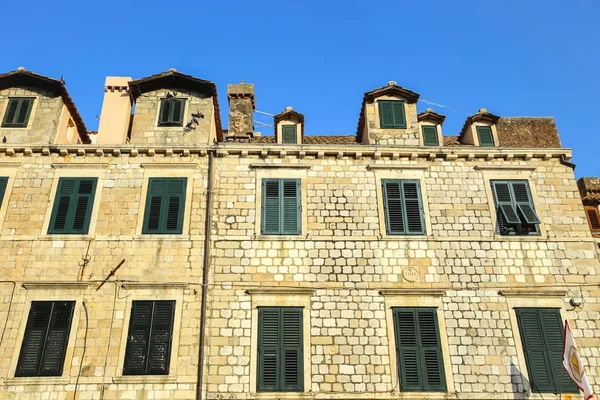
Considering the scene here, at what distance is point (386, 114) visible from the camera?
16.2m

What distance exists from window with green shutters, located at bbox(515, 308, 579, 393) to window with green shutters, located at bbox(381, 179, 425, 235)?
10.8ft

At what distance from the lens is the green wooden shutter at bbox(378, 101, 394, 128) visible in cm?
1602

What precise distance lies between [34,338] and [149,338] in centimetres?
272

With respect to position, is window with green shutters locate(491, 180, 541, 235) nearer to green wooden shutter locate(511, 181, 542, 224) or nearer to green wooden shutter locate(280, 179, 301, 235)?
green wooden shutter locate(511, 181, 542, 224)

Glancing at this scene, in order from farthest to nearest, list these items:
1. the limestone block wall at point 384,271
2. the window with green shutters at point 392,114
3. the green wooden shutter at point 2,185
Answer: the window with green shutters at point 392,114 → the green wooden shutter at point 2,185 → the limestone block wall at point 384,271

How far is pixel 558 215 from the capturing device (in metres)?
14.5

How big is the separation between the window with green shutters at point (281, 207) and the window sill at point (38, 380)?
5.82 meters

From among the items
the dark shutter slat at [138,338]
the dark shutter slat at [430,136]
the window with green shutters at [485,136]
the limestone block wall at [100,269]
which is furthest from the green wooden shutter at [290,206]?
the window with green shutters at [485,136]

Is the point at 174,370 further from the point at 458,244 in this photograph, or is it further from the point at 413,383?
the point at 458,244

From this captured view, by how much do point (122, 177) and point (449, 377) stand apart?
9946 millimetres

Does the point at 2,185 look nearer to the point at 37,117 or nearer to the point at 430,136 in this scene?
the point at 37,117

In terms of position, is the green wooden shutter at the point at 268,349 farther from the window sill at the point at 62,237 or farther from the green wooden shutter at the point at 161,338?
the window sill at the point at 62,237

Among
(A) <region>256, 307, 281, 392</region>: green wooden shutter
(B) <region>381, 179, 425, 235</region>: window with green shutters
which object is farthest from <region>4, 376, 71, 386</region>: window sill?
(B) <region>381, 179, 425, 235</region>: window with green shutters

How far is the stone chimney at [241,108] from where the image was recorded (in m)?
17.6
